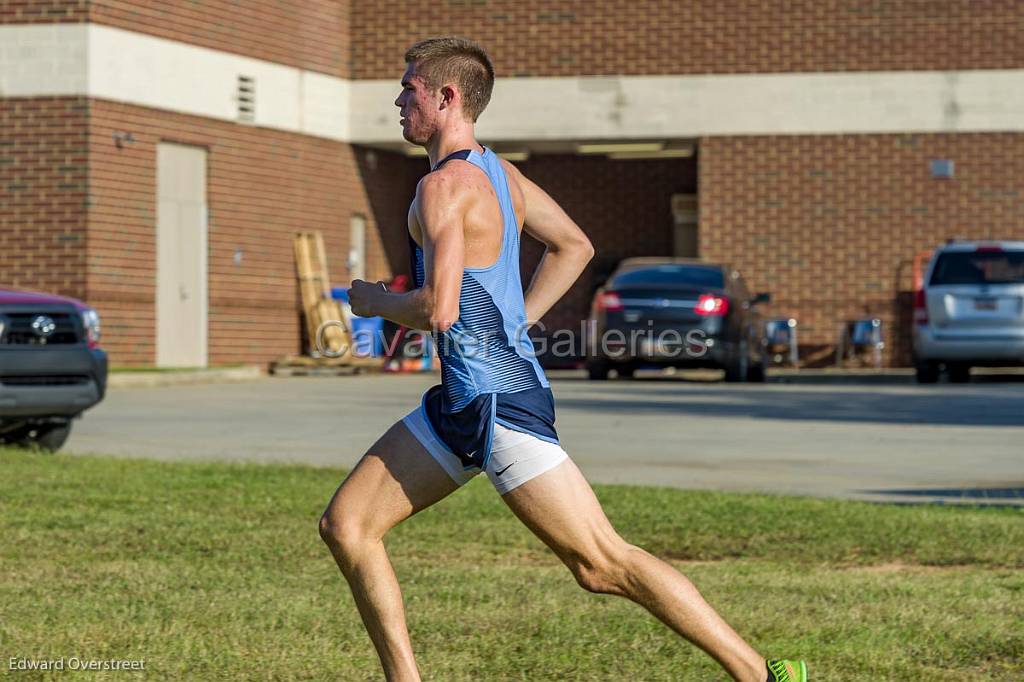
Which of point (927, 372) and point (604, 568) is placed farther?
point (927, 372)

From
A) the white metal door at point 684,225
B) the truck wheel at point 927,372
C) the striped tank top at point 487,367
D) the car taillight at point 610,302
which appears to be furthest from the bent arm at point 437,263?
the white metal door at point 684,225

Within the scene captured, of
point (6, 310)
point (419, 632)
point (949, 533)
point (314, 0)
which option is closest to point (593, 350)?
point (314, 0)

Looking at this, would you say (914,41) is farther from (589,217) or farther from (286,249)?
(286,249)

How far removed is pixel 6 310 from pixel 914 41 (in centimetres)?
2236

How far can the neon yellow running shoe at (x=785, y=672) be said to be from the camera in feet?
16.0

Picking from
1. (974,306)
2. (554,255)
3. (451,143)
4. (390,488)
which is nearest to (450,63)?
(451,143)

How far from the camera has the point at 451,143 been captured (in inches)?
199

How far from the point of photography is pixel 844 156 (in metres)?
32.7

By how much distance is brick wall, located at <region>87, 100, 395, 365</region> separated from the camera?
27984 millimetres

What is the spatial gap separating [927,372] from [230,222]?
37.7ft

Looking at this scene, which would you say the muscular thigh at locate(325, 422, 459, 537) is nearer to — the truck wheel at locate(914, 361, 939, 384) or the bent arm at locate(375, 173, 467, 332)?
the bent arm at locate(375, 173, 467, 332)

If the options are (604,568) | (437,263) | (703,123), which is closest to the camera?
(437,263)

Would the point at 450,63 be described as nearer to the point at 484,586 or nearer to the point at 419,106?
the point at 419,106

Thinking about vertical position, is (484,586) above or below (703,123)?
below
